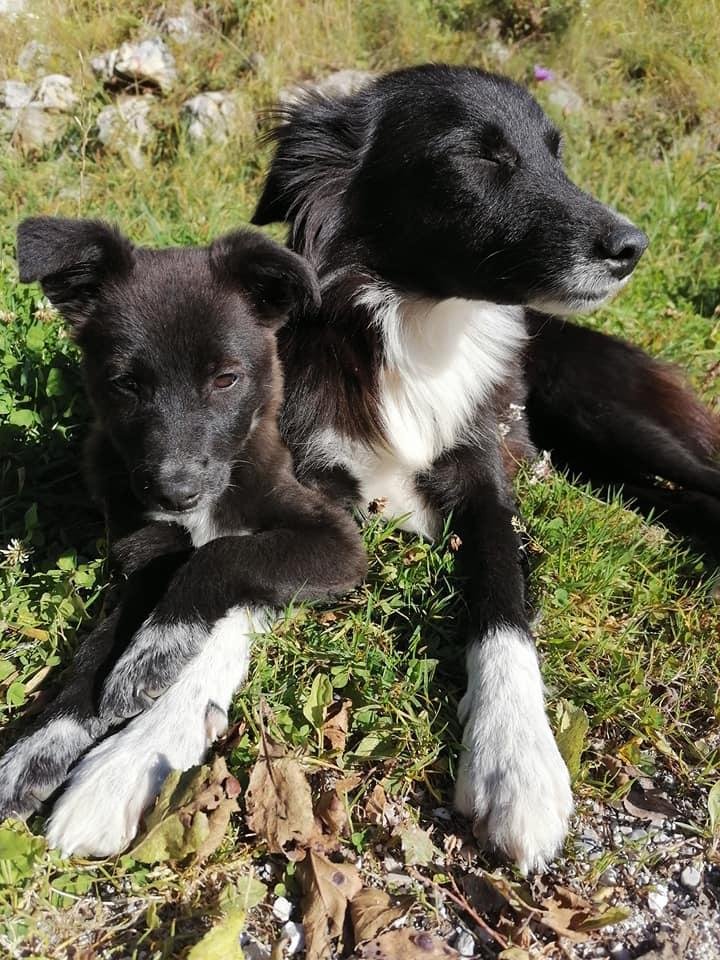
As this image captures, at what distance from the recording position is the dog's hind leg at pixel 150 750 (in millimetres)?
2133

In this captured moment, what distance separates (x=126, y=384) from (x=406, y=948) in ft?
5.32

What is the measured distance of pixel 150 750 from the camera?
232 cm

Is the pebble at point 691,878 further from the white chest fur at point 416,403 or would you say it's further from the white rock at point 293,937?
the white chest fur at point 416,403

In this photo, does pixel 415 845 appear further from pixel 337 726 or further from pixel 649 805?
pixel 649 805

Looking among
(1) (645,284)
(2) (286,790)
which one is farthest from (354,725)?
(1) (645,284)

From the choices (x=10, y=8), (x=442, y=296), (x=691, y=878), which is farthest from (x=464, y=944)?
(x=10, y=8)

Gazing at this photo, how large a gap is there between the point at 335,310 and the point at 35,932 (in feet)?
6.74

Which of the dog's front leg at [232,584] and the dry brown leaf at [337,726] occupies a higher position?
the dog's front leg at [232,584]

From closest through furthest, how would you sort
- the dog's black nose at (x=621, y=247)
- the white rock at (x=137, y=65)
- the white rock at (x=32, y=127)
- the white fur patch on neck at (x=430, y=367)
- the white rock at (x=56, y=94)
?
the dog's black nose at (x=621, y=247)
the white fur patch on neck at (x=430, y=367)
the white rock at (x=32, y=127)
the white rock at (x=56, y=94)
the white rock at (x=137, y=65)

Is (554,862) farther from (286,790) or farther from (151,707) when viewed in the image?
(151,707)

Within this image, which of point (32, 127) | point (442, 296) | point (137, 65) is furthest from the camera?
point (137, 65)

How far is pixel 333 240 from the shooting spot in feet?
10.0

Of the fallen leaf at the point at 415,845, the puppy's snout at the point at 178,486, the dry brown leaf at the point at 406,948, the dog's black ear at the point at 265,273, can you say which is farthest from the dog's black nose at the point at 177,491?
the dry brown leaf at the point at 406,948

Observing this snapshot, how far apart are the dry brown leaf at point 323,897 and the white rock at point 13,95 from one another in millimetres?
5283
